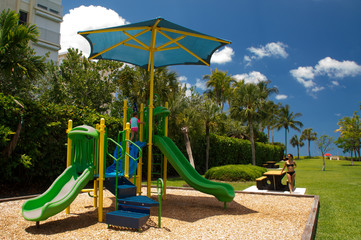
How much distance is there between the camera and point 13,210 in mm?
7199

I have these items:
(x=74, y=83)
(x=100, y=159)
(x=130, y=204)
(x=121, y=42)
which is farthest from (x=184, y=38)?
(x=74, y=83)

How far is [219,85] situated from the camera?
145ft

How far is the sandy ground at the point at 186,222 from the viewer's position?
5.23m

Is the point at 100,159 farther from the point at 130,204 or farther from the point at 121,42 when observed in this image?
the point at 121,42

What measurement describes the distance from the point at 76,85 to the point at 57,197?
17.9 meters

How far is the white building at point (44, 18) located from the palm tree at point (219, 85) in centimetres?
2359

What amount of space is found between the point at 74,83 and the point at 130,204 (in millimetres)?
18519

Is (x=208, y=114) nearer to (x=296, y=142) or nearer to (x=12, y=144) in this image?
(x=12, y=144)

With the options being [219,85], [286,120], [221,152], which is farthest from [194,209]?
[286,120]

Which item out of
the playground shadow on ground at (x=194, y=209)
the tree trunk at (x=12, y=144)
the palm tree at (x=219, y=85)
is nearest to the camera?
the playground shadow on ground at (x=194, y=209)

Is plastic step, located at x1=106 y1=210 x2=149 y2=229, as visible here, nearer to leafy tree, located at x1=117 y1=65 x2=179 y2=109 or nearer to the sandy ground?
the sandy ground

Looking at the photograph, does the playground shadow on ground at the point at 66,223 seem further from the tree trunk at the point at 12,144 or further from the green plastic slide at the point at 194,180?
the tree trunk at the point at 12,144

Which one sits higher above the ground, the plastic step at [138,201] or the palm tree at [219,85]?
the palm tree at [219,85]

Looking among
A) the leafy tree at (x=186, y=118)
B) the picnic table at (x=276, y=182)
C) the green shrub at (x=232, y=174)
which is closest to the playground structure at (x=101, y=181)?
the picnic table at (x=276, y=182)
